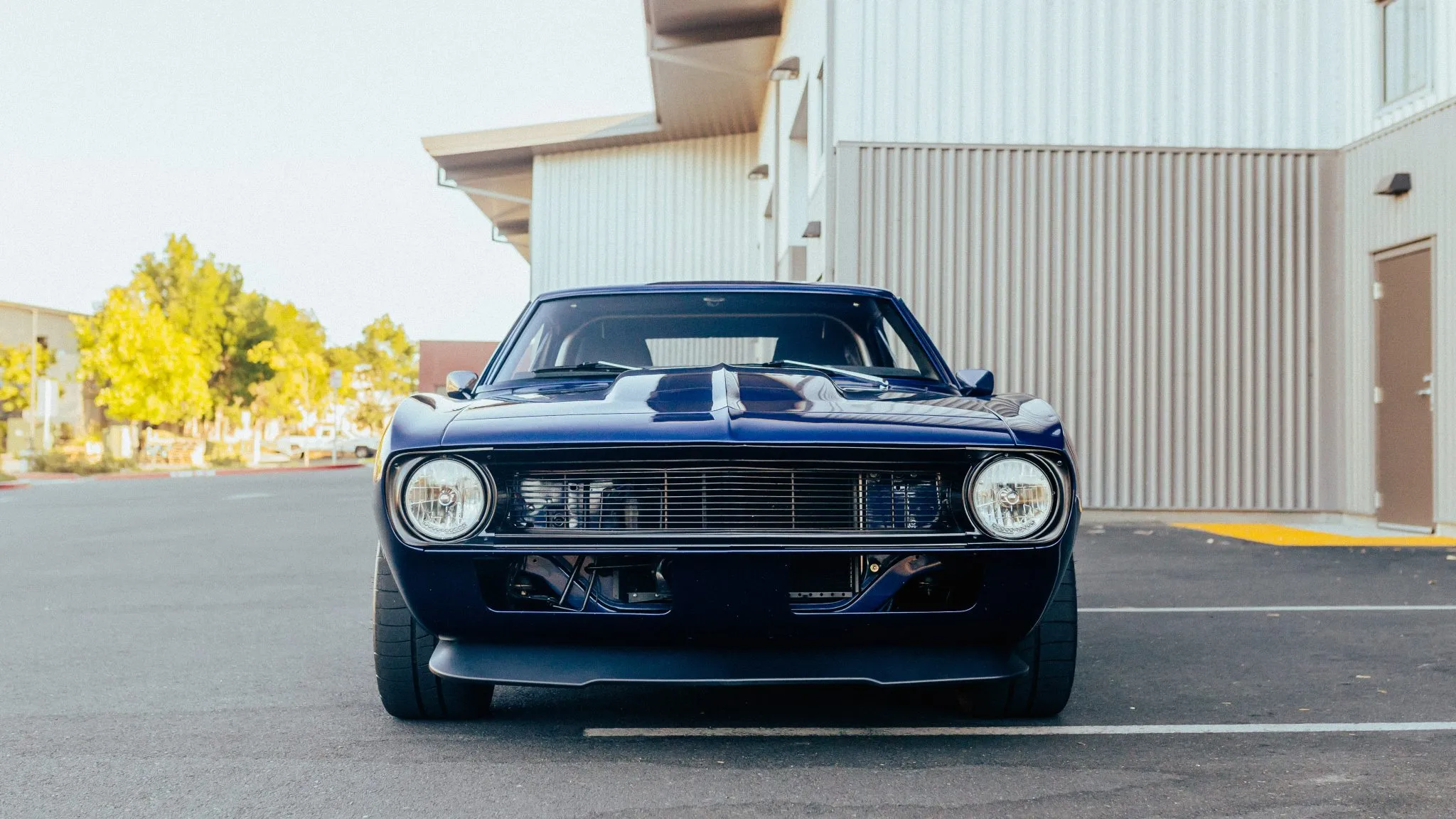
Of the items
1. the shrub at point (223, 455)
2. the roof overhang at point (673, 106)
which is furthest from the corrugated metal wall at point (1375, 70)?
the shrub at point (223, 455)

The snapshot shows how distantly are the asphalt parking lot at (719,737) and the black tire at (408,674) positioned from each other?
0.22ft

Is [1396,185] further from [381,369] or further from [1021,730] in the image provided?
[381,369]

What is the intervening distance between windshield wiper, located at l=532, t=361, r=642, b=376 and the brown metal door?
799 cm

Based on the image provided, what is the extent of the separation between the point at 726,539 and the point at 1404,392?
915 centimetres

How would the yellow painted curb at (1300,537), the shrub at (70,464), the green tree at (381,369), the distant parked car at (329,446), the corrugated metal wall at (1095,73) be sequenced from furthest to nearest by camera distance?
the green tree at (381,369)
the distant parked car at (329,446)
the shrub at (70,464)
the corrugated metal wall at (1095,73)
the yellow painted curb at (1300,537)

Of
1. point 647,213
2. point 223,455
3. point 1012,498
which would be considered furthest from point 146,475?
point 1012,498

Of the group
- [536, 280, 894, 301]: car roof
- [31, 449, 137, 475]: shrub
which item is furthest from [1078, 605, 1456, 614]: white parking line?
[31, 449, 137, 475]: shrub

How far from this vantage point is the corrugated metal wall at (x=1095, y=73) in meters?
11.6

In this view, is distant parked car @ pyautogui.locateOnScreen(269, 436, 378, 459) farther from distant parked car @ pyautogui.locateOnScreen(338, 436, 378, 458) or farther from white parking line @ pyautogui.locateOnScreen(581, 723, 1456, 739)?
white parking line @ pyautogui.locateOnScreen(581, 723, 1456, 739)

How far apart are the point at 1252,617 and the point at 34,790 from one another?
4.67 metres

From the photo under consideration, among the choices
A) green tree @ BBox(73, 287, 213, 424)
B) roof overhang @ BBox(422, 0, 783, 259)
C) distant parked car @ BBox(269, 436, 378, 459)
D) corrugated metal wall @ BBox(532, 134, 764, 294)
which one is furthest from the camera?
distant parked car @ BBox(269, 436, 378, 459)

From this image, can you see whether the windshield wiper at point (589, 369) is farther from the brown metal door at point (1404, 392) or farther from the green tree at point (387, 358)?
the green tree at point (387, 358)

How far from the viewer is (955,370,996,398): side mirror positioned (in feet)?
13.5

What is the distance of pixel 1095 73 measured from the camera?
38.2ft
